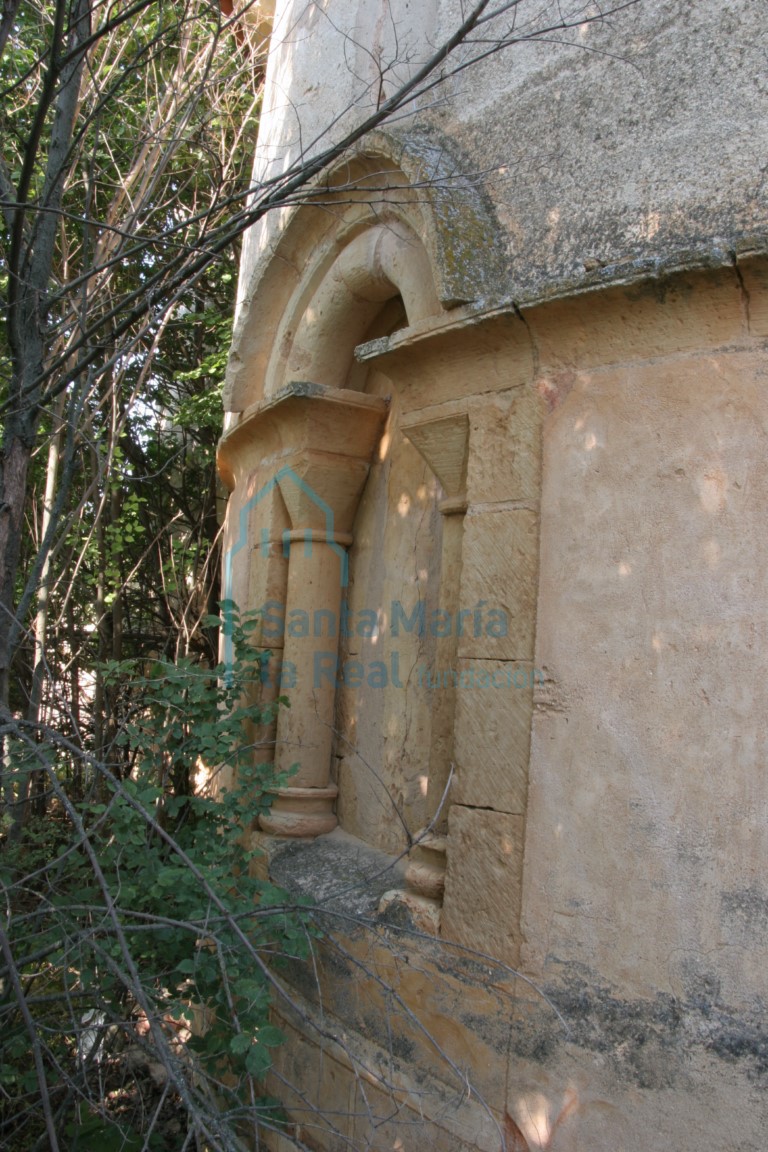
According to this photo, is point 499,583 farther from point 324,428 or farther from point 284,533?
point 284,533

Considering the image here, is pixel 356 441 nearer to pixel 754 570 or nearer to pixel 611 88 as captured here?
pixel 611 88

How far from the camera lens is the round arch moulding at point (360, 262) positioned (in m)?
2.70

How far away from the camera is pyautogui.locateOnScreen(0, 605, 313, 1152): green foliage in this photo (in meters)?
2.21

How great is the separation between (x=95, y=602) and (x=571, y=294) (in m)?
5.06

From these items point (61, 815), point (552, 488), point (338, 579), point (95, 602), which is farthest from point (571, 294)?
point (61, 815)

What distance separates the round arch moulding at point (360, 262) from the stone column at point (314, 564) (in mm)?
210

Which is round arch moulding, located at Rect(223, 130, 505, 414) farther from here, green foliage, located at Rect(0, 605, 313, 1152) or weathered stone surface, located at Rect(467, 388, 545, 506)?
green foliage, located at Rect(0, 605, 313, 1152)

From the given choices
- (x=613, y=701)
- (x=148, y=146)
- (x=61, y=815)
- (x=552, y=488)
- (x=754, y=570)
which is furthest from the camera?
(x=61, y=815)

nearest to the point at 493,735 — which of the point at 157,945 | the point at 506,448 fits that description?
the point at 506,448

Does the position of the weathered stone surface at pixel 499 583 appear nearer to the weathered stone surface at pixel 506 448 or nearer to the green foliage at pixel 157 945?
the weathered stone surface at pixel 506 448

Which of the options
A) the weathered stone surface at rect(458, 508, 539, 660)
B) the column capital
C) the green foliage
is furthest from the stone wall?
the column capital

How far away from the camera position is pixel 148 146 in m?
4.85
